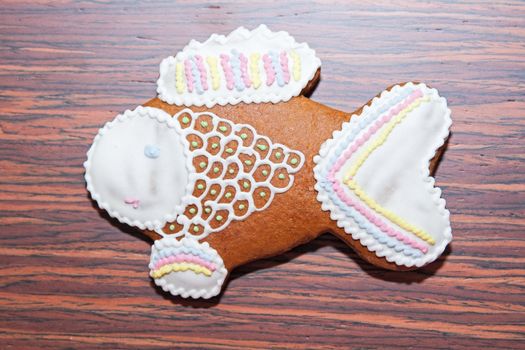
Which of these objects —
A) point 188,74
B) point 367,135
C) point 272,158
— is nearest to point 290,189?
point 272,158

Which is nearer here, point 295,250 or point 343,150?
point 343,150

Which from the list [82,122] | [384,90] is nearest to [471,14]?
[384,90]

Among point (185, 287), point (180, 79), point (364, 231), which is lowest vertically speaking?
point (185, 287)

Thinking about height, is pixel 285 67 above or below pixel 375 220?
above

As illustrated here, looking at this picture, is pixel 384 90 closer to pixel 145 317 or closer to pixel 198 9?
pixel 198 9

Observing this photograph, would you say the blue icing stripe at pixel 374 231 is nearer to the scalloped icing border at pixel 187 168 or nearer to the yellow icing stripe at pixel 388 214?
the yellow icing stripe at pixel 388 214

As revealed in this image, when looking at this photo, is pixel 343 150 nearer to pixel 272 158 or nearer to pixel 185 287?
pixel 272 158
